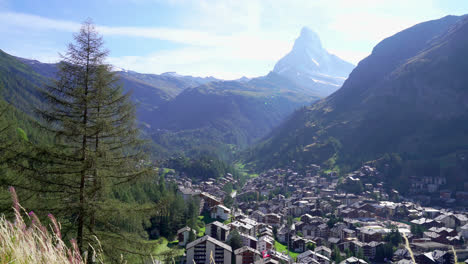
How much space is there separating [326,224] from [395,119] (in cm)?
6858

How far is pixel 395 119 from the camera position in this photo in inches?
4075

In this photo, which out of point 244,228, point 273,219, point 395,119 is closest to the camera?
point 244,228

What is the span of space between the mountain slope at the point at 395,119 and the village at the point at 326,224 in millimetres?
16107

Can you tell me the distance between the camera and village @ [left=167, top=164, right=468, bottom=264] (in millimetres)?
35719

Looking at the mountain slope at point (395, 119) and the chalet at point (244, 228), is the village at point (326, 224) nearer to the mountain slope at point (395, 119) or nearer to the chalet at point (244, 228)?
the chalet at point (244, 228)

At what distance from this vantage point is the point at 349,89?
146 meters

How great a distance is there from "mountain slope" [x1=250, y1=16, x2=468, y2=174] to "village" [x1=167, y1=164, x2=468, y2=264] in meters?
16.1

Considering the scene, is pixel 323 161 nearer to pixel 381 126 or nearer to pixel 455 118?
pixel 381 126

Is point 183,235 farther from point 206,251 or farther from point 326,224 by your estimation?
point 326,224

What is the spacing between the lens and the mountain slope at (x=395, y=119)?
89750 mm

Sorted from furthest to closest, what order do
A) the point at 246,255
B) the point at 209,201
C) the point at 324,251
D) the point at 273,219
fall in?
1. the point at 209,201
2. the point at 273,219
3. the point at 324,251
4. the point at 246,255

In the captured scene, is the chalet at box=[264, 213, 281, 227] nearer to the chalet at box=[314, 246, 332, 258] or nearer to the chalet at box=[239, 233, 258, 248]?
the chalet at box=[314, 246, 332, 258]

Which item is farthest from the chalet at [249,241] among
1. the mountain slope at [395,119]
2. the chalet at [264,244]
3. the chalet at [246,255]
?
the mountain slope at [395,119]

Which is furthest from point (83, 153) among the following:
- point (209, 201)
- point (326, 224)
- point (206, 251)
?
point (209, 201)
